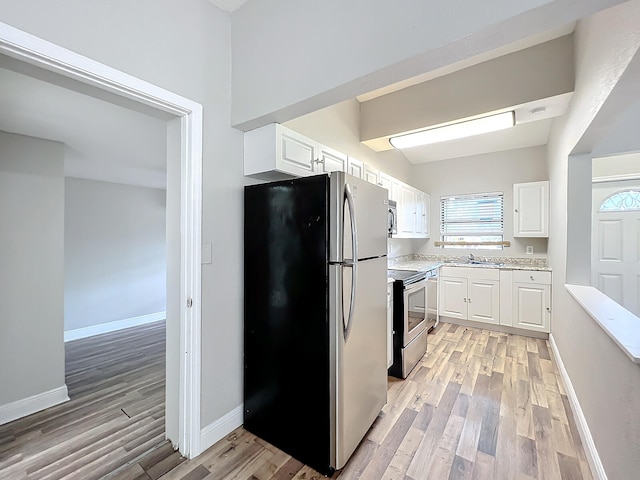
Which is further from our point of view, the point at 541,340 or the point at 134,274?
the point at 134,274

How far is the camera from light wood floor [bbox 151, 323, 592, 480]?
1.59 m

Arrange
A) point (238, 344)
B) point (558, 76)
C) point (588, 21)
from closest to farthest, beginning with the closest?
point (588, 21) < point (238, 344) < point (558, 76)

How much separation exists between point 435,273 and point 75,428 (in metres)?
4.07

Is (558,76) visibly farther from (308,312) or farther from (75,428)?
(75,428)

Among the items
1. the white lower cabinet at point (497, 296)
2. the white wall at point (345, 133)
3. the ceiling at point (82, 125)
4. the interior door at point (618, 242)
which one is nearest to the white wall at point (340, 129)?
the white wall at point (345, 133)

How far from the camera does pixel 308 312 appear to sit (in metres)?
1.67

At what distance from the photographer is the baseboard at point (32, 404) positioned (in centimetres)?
216

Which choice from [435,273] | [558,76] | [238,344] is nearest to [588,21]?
[558,76]

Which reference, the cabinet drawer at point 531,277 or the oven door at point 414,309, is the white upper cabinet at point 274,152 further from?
the cabinet drawer at point 531,277

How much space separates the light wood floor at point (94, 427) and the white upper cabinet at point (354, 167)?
265cm

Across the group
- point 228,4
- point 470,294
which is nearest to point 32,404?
point 228,4

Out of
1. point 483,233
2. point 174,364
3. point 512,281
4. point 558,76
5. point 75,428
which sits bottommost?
point 75,428

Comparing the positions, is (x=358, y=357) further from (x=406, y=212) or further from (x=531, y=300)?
(x=531, y=300)

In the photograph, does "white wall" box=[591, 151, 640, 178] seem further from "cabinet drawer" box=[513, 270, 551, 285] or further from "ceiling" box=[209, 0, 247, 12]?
"ceiling" box=[209, 0, 247, 12]
